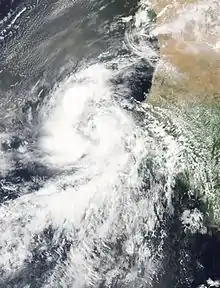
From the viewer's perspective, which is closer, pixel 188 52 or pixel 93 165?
pixel 93 165

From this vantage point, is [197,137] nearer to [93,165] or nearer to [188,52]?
[188,52]

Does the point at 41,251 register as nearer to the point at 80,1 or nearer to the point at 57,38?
the point at 57,38

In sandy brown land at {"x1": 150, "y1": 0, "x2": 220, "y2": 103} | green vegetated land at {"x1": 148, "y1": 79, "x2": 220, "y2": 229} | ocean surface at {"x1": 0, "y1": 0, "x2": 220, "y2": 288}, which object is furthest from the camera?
sandy brown land at {"x1": 150, "y1": 0, "x2": 220, "y2": 103}

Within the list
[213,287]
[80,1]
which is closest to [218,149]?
[213,287]

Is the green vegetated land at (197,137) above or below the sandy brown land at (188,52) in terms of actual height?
below

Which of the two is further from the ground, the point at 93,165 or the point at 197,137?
the point at 93,165

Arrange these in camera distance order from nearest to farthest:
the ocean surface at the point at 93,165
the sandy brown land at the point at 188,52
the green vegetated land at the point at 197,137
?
the ocean surface at the point at 93,165
the green vegetated land at the point at 197,137
the sandy brown land at the point at 188,52

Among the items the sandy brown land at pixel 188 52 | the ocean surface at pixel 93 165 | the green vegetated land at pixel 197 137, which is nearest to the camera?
the ocean surface at pixel 93 165

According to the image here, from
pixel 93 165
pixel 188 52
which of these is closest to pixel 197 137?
pixel 188 52
